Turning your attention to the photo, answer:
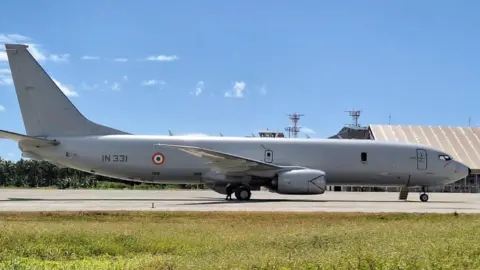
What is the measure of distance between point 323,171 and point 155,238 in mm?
22983

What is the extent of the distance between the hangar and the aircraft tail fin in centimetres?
3811

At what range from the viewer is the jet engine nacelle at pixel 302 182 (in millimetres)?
31552

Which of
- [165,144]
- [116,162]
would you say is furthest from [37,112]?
[165,144]

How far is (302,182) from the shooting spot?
3153cm

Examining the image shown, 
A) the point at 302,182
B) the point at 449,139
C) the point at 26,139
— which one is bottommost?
the point at 302,182

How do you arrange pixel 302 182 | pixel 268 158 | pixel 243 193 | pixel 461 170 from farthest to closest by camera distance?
pixel 461 170
pixel 268 158
pixel 243 193
pixel 302 182

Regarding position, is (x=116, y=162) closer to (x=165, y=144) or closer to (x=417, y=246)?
(x=165, y=144)

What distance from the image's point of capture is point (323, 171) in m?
34.3

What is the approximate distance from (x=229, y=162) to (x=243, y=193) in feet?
6.05

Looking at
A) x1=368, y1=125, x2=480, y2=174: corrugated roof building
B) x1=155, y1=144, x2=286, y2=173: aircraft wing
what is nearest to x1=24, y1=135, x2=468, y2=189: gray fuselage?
x1=155, y1=144, x2=286, y2=173: aircraft wing

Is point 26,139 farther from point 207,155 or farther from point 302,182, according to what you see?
point 302,182

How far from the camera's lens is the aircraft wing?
31.2m

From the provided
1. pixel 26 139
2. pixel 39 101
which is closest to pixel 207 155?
pixel 26 139

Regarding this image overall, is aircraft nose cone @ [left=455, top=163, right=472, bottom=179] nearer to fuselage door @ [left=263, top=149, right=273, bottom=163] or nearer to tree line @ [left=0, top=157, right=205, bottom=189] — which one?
fuselage door @ [left=263, top=149, right=273, bottom=163]
